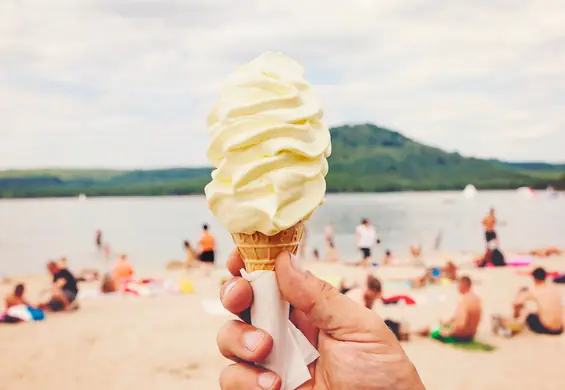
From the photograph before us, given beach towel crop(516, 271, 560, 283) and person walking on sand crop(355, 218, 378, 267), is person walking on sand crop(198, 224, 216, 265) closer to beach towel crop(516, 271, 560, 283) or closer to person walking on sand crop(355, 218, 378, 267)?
person walking on sand crop(355, 218, 378, 267)

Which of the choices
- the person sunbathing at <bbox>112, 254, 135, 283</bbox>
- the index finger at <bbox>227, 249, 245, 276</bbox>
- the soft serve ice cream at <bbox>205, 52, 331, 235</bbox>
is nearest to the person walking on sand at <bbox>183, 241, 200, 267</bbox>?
the person sunbathing at <bbox>112, 254, 135, 283</bbox>

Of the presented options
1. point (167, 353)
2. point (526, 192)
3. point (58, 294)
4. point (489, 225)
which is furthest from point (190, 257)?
point (526, 192)

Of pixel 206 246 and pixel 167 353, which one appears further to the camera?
pixel 206 246

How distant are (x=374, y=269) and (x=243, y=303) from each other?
18.6 metres

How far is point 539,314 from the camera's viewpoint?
10.4 metres

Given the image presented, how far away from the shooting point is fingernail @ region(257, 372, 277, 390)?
2.72m

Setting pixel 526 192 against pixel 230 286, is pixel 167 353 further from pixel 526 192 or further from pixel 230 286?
pixel 526 192

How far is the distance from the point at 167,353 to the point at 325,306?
847 cm

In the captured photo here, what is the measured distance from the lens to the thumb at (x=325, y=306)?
266 centimetres

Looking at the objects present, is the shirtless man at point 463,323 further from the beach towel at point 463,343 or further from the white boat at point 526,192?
the white boat at point 526,192

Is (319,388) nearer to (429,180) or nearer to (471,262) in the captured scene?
(471,262)

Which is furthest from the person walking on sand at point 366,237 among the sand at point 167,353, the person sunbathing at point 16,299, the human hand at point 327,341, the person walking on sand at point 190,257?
the human hand at point 327,341

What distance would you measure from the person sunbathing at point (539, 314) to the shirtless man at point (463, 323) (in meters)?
0.73

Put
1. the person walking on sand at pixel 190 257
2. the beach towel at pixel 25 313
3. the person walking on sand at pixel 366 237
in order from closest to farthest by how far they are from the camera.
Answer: the beach towel at pixel 25 313 → the person walking on sand at pixel 366 237 → the person walking on sand at pixel 190 257
